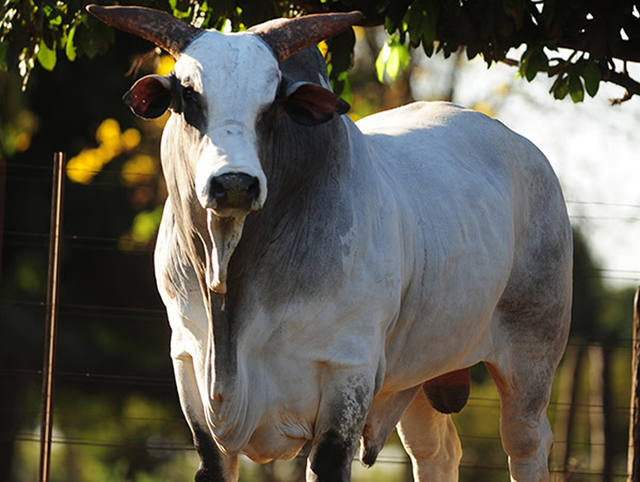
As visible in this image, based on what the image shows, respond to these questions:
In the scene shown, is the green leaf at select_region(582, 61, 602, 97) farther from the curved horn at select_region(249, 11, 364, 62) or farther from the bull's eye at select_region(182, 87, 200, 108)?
the bull's eye at select_region(182, 87, 200, 108)

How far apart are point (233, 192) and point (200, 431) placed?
48.0 inches

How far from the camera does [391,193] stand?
4.43 m

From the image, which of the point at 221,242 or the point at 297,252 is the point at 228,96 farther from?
the point at 297,252

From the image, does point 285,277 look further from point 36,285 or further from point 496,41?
point 36,285

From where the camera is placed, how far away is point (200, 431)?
14.2ft

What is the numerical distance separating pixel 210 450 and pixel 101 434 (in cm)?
1174

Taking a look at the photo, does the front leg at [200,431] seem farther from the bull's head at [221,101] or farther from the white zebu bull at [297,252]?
the bull's head at [221,101]

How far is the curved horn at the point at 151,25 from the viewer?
3.92m

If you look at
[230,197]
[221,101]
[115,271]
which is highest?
[221,101]

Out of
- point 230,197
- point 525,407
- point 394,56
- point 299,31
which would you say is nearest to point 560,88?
point 394,56

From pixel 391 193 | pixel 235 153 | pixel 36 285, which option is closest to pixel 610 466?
pixel 36 285

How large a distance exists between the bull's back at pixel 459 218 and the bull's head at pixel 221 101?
2.41ft

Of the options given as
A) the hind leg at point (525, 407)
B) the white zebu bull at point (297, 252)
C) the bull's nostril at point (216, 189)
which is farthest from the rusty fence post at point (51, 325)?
the bull's nostril at point (216, 189)

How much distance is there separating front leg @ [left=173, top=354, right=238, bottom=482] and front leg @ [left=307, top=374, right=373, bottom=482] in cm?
39
